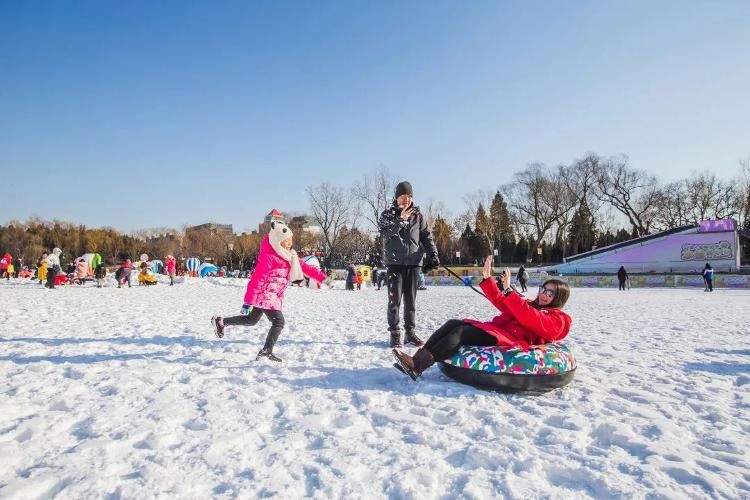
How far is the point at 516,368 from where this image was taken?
150 inches

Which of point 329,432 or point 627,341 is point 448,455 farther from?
point 627,341

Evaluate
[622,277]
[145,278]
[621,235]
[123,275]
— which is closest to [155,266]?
[145,278]

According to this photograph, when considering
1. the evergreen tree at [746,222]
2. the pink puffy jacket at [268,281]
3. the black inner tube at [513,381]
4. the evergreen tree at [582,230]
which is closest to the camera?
the black inner tube at [513,381]

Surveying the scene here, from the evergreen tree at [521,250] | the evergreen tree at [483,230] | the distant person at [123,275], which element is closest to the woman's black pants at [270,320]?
the distant person at [123,275]

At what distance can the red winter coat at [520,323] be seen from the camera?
3891mm

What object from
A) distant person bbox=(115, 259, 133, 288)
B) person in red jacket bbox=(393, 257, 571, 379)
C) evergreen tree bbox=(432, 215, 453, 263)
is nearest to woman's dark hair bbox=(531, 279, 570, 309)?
person in red jacket bbox=(393, 257, 571, 379)

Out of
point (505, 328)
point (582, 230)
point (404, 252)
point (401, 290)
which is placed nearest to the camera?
point (505, 328)

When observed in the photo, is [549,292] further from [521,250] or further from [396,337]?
[521,250]

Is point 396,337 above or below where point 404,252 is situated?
below

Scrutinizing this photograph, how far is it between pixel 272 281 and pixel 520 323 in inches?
110

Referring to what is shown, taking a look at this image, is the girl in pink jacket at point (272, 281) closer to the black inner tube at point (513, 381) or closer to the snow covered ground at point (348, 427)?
the snow covered ground at point (348, 427)

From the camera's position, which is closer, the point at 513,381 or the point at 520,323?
the point at 513,381

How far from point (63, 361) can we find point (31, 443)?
8.84 feet

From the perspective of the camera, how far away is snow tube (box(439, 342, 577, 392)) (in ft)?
12.5
